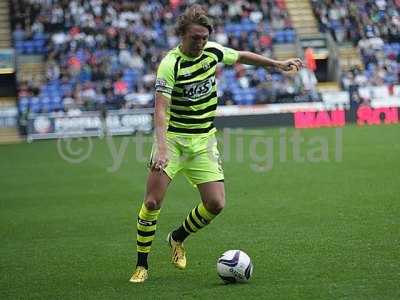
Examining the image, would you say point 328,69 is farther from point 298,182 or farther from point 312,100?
point 298,182

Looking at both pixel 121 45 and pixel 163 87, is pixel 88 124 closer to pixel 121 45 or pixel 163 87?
pixel 121 45

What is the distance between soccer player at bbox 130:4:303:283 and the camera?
22.9 ft

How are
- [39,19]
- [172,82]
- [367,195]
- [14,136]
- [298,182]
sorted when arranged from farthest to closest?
[39,19]
[14,136]
[298,182]
[367,195]
[172,82]

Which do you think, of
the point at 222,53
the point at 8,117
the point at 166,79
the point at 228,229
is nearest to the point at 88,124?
the point at 8,117

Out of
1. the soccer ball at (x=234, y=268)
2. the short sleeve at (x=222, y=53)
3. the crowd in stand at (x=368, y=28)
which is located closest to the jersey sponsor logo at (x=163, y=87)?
the short sleeve at (x=222, y=53)

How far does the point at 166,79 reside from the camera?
7.02 metres

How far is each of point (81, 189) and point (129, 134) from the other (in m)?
12.6

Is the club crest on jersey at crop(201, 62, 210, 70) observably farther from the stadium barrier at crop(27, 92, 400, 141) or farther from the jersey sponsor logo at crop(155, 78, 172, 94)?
the stadium barrier at crop(27, 92, 400, 141)

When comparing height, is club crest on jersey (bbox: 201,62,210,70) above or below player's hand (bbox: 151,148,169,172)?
above

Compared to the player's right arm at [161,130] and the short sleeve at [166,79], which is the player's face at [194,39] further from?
the player's right arm at [161,130]

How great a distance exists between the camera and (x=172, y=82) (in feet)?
23.2

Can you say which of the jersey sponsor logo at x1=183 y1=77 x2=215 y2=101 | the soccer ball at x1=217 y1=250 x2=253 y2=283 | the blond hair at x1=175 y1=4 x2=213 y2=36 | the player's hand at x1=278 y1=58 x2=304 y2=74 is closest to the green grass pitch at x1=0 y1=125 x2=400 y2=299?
the soccer ball at x1=217 y1=250 x2=253 y2=283

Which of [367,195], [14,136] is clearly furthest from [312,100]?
[367,195]

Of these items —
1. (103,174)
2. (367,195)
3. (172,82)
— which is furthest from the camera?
(103,174)
